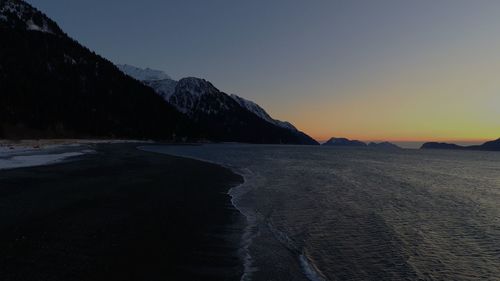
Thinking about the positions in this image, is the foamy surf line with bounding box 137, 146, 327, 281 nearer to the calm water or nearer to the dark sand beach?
the calm water

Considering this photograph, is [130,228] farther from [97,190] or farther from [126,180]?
[126,180]

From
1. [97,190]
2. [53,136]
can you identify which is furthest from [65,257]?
[53,136]

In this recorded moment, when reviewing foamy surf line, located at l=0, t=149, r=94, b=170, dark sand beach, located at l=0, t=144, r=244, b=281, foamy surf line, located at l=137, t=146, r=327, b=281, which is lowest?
foamy surf line, located at l=137, t=146, r=327, b=281

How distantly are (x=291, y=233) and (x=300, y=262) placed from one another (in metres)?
4.63

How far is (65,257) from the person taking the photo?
13234mm

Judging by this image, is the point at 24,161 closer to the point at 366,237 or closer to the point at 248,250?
the point at 248,250

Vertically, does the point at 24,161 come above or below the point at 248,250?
above

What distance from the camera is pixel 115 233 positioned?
16859 millimetres

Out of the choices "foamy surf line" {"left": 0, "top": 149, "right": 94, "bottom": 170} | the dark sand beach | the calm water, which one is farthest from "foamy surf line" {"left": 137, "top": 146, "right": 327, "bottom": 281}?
"foamy surf line" {"left": 0, "top": 149, "right": 94, "bottom": 170}

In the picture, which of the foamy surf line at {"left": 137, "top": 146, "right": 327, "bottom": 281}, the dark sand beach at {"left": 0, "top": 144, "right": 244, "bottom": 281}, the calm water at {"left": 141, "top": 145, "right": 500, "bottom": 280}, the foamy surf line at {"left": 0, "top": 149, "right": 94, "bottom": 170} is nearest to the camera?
the dark sand beach at {"left": 0, "top": 144, "right": 244, "bottom": 281}

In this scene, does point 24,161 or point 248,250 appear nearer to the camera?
point 248,250

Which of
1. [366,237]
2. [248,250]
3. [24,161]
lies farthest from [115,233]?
[24,161]

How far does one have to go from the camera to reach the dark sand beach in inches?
484

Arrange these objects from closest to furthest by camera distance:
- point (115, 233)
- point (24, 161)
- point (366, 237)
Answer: point (115, 233), point (366, 237), point (24, 161)
